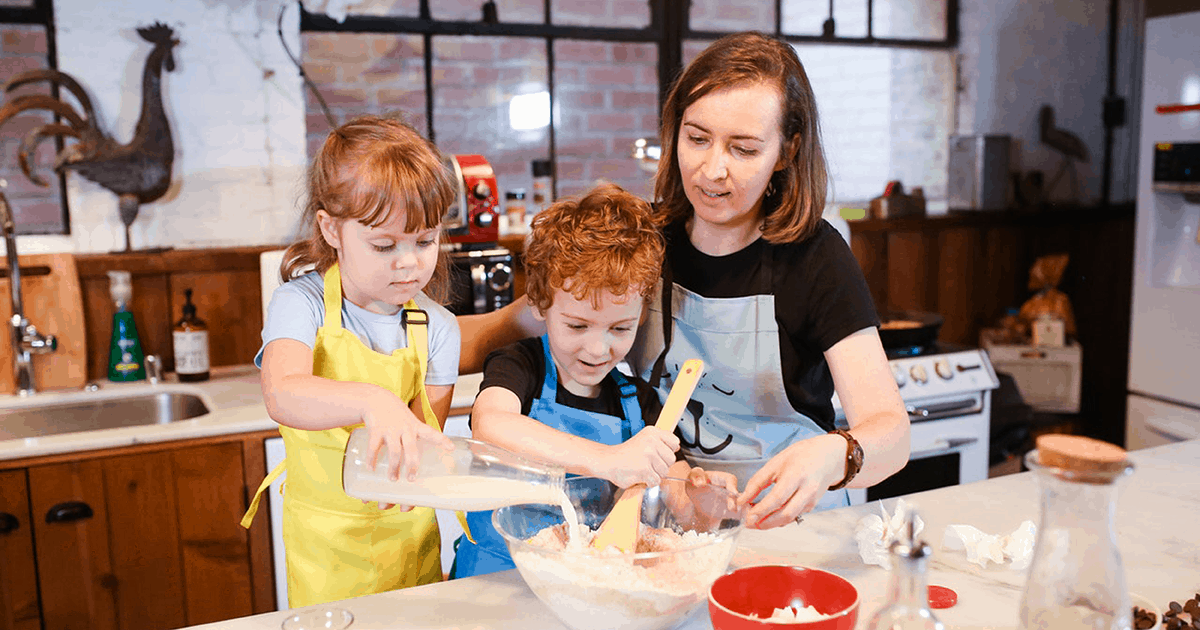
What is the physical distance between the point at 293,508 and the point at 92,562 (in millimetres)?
1034

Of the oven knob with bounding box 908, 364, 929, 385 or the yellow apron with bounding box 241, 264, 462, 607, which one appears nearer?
the yellow apron with bounding box 241, 264, 462, 607

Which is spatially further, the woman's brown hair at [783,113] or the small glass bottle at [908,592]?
the woman's brown hair at [783,113]

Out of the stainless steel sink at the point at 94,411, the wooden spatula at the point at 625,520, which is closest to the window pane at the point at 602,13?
the stainless steel sink at the point at 94,411

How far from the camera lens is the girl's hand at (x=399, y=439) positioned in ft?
3.29

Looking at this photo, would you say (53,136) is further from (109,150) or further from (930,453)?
(930,453)

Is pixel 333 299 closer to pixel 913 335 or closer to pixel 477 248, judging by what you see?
pixel 477 248

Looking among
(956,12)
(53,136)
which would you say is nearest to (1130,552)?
(53,136)

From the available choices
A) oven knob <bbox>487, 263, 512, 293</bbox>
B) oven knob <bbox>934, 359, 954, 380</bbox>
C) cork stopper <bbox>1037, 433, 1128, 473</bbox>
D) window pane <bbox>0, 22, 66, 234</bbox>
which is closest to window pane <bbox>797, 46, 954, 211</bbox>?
oven knob <bbox>934, 359, 954, 380</bbox>

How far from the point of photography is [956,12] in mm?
3811

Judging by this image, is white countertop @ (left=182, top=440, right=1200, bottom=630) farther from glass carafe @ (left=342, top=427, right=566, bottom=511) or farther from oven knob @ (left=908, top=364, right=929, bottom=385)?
oven knob @ (left=908, top=364, right=929, bottom=385)

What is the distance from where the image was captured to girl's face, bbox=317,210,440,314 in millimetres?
1259

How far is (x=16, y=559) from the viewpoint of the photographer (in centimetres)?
208

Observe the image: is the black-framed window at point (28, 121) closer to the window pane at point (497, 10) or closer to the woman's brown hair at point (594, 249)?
the window pane at point (497, 10)

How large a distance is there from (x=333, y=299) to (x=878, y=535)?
0.81 m
